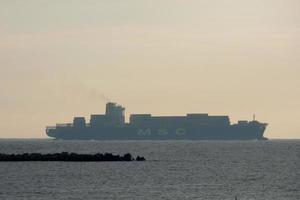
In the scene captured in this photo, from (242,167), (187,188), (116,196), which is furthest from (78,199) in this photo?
(242,167)

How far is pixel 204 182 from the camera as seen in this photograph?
74688mm

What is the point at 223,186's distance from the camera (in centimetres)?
7038

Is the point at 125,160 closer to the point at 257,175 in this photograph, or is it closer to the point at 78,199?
the point at 257,175

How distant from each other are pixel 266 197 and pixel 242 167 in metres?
38.3

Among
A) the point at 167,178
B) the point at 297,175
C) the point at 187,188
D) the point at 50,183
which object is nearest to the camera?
the point at 187,188

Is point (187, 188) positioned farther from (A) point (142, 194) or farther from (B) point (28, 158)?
(B) point (28, 158)

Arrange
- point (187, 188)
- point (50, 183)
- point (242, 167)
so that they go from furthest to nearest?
point (242, 167)
point (50, 183)
point (187, 188)

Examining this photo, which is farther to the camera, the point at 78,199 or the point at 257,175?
the point at 257,175

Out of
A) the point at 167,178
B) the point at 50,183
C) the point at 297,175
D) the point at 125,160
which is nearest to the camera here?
the point at 50,183

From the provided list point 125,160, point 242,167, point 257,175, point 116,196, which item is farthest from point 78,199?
point 125,160

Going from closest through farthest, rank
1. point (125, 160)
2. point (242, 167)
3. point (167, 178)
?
1. point (167, 178)
2. point (242, 167)
3. point (125, 160)

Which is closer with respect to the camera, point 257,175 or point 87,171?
point 257,175

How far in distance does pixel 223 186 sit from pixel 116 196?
1141 cm

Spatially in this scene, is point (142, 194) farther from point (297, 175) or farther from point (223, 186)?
point (297, 175)
